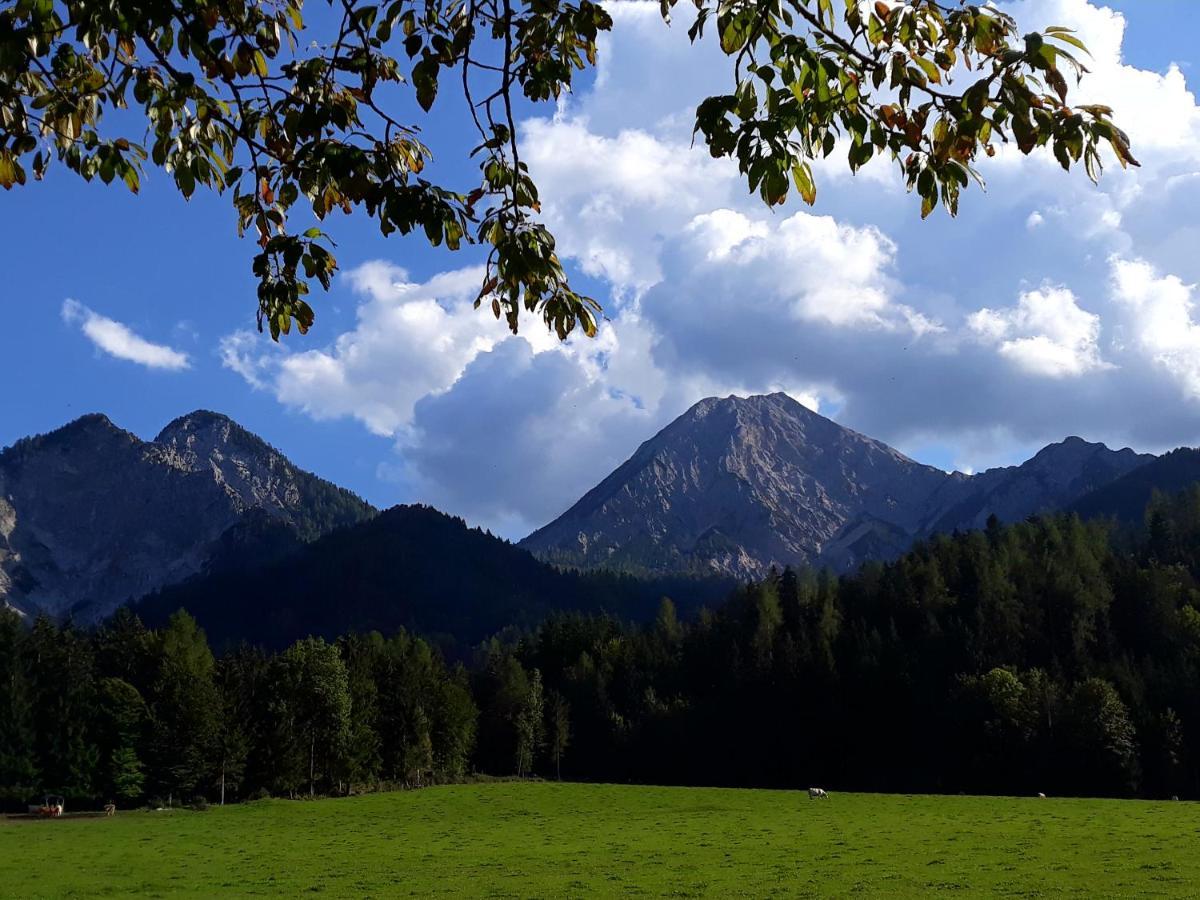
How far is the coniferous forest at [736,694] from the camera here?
72812 millimetres

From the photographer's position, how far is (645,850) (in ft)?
122

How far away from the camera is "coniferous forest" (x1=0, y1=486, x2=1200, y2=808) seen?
72.8 m

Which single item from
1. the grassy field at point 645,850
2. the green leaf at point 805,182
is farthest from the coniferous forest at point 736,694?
the green leaf at point 805,182

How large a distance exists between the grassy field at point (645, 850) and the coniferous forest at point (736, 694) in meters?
13.7

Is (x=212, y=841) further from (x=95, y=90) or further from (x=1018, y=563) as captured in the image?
(x=1018, y=563)

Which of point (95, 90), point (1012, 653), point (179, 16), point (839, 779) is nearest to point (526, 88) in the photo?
point (179, 16)

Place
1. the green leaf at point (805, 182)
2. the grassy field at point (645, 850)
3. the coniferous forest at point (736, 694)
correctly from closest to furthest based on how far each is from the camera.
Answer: the green leaf at point (805, 182) < the grassy field at point (645, 850) < the coniferous forest at point (736, 694)

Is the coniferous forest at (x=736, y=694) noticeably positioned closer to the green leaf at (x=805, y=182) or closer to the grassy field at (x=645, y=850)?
the grassy field at (x=645, y=850)

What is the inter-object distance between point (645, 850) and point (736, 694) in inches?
2687

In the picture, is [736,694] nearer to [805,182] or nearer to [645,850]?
[645,850]

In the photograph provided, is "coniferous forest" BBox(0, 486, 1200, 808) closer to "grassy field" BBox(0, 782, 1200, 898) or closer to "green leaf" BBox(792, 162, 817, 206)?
"grassy field" BBox(0, 782, 1200, 898)

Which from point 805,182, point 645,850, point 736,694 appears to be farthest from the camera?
point 736,694

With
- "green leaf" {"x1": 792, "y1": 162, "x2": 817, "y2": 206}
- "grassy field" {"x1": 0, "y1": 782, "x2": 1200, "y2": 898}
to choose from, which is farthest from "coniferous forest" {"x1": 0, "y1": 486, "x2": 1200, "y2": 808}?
"green leaf" {"x1": 792, "y1": 162, "x2": 817, "y2": 206}

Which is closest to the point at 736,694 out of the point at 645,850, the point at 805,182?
the point at 645,850
